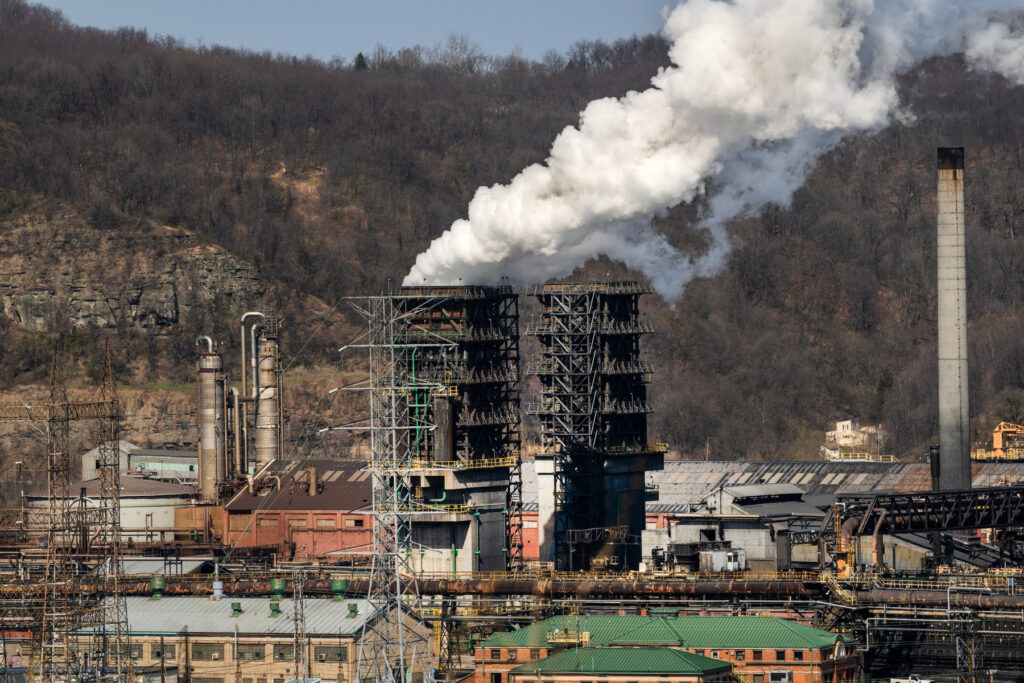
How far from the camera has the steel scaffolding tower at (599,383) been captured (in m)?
102

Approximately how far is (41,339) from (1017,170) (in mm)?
92477

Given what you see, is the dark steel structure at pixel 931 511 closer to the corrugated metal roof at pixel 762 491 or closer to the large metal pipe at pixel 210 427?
the corrugated metal roof at pixel 762 491

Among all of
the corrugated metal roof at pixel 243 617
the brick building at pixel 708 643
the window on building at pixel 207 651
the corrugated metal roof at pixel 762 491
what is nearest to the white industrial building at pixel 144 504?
the corrugated metal roof at pixel 243 617

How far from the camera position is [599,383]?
103062mm

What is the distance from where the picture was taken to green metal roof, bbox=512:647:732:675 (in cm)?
7075

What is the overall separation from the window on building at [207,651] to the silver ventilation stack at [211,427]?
34.5 m

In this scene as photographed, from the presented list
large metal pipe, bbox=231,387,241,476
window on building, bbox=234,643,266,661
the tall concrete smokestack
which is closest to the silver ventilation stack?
large metal pipe, bbox=231,387,241,476

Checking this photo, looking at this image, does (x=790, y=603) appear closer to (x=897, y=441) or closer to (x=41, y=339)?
(x=897, y=441)

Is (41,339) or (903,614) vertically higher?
(41,339)

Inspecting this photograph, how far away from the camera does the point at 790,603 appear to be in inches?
3157

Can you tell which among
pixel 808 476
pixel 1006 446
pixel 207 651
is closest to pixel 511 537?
pixel 207 651

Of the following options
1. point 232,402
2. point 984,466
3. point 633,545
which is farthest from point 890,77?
point 232,402

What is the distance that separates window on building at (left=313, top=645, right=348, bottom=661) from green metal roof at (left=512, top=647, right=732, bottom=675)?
7.69m

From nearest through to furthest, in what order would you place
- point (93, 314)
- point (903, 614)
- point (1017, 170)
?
point (903, 614)
point (93, 314)
point (1017, 170)
